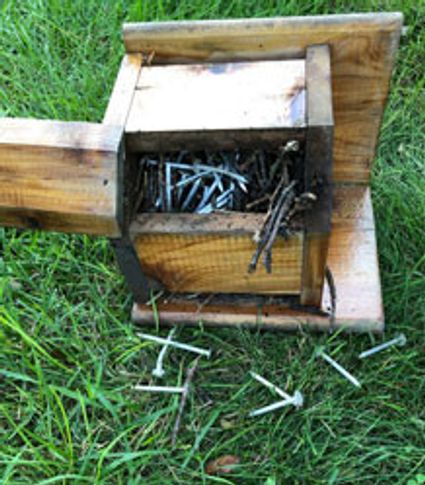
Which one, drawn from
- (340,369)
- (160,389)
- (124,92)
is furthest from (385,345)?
(124,92)

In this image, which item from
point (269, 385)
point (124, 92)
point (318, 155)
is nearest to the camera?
point (318, 155)

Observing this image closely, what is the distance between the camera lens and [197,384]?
1723mm

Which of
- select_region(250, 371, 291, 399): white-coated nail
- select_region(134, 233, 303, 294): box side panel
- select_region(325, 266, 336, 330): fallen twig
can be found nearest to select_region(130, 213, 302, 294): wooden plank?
select_region(134, 233, 303, 294): box side panel

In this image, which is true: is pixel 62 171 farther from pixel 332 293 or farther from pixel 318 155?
pixel 332 293

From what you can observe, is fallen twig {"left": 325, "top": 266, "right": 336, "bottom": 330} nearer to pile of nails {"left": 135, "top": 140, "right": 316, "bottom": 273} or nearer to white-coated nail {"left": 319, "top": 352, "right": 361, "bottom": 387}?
white-coated nail {"left": 319, "top": 352, "right": 361, "bottom": 387}

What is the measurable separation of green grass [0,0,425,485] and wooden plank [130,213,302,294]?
0.18 m

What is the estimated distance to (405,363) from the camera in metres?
1.71

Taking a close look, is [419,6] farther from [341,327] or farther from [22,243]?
[22,243]

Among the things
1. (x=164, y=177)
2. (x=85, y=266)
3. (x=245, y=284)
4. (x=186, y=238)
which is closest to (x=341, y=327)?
(x=245, y=284)

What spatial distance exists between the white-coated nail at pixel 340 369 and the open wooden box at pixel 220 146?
0.09 m

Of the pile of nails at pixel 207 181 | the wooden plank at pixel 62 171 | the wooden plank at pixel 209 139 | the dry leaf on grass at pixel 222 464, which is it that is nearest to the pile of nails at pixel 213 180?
the pile of nails at pixel 207 181

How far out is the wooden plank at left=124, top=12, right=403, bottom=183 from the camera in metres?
1.45

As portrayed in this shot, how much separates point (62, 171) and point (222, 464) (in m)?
0.84

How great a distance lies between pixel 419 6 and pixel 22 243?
5.92 feet
